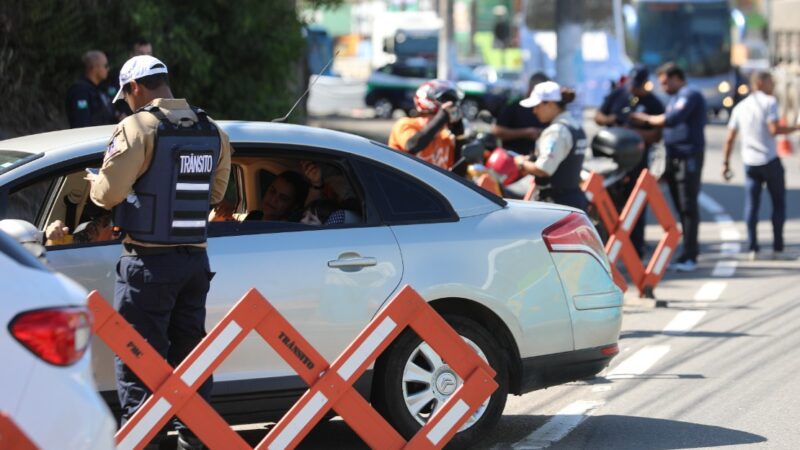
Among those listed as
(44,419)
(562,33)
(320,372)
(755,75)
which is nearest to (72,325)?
(44,419)

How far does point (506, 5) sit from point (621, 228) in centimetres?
6121

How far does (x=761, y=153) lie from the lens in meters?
13.7

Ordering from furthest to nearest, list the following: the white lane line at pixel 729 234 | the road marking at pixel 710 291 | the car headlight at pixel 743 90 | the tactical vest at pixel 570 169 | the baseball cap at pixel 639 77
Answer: the car headlight at pixel 743 90, the white lane line at pixel 729 234, the baseball cap at pixel 639 77, the road marking at pixel 710 291, the tactical vest at pixel 570 169

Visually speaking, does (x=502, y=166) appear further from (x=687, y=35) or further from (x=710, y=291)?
(x=687, y=35)

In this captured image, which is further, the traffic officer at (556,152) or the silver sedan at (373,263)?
the traffic officer at (556,152)

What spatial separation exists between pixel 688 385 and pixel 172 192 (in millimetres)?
3762

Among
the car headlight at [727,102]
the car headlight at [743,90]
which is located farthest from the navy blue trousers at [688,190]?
the car headlight at [727,102]

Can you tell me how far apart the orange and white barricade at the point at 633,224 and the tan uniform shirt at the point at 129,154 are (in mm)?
5682

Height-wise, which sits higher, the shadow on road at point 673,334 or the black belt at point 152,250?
the black belt at point 152,250

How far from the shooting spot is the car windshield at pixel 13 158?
5.98 meters

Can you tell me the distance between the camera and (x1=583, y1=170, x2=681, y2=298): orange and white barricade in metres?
11.0

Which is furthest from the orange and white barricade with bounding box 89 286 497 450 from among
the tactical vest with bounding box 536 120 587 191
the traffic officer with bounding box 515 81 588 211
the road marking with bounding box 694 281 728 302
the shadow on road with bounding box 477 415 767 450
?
the road marking with bounding box 694 281 728 302

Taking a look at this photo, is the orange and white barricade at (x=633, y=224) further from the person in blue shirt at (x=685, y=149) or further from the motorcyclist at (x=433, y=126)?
the person in blue shirt at (x=685, y=149)

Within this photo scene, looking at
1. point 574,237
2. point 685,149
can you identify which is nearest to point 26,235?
point 574,237
